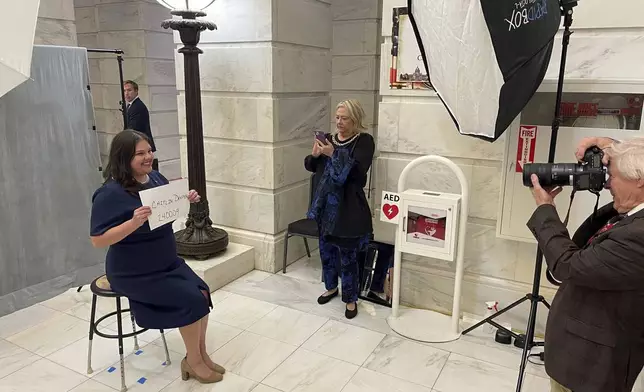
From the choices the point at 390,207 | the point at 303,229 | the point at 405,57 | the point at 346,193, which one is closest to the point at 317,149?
the point at 346,193

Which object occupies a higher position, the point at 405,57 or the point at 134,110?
the point at 405,57

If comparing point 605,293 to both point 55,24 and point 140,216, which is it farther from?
point 55,24

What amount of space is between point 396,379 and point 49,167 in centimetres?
257

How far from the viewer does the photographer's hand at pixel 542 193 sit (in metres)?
1.70

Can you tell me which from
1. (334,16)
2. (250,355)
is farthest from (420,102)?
(334,16)

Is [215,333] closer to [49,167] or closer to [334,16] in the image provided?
[49,167]

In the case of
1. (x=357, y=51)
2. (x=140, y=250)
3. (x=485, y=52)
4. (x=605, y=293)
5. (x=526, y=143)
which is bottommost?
(x=140, y=250)

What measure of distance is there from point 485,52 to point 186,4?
2056mm

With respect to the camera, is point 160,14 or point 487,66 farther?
point 160,14

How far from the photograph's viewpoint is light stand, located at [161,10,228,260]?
10.3ft

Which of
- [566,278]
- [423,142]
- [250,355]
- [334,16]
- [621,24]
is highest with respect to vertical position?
[334,16]

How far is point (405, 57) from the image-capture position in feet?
9.33

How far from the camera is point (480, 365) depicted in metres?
2.52

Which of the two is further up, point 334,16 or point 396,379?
point 334,16
